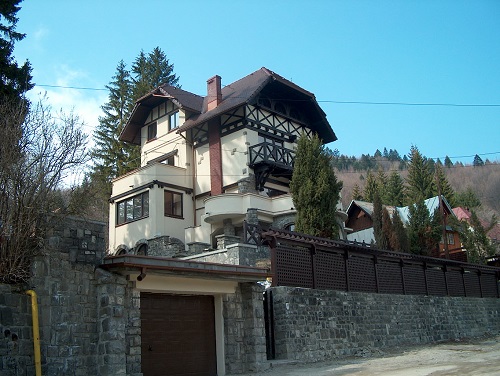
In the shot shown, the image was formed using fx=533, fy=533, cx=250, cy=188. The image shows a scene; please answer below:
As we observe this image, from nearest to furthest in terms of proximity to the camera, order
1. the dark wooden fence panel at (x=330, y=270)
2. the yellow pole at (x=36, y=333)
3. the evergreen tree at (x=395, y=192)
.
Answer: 1. the yellow pole at (x=36, y=333)
2. the dark wooden fence panel at (x=330, y=270)
3. the evergreen tree at (x=395, y=192)

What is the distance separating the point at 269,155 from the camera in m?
28.9

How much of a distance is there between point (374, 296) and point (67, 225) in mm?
11544

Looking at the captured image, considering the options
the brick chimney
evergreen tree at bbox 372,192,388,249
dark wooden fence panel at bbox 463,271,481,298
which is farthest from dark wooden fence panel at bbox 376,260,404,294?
the brick chimney

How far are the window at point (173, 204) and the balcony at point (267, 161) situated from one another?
4715mm

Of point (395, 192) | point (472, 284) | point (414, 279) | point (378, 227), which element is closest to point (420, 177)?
point (395, 192)

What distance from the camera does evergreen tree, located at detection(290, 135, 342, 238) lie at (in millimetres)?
24547

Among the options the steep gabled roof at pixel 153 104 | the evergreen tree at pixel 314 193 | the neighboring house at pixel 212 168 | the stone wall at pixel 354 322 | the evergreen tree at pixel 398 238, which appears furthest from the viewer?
the steep gabled roof at pixel 153 104

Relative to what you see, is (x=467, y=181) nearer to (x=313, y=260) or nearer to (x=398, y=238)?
(x=398, y=238)

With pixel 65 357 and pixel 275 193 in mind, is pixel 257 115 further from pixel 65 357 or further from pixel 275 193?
pixel 65 357

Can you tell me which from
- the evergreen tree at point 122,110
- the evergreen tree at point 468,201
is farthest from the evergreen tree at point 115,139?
the evergreen tree at point 468,201

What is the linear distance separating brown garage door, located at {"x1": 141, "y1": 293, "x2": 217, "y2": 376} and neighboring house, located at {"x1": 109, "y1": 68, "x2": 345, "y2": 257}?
42.1 feet

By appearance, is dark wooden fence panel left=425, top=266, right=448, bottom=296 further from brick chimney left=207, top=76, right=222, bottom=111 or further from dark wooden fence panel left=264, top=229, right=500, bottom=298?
brick chimney left=207, top=76, right=222, bottom=111

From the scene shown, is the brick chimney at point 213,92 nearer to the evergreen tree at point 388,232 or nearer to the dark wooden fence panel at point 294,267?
the evergreen tree at point 388,232

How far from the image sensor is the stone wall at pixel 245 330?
13188 millimetres
